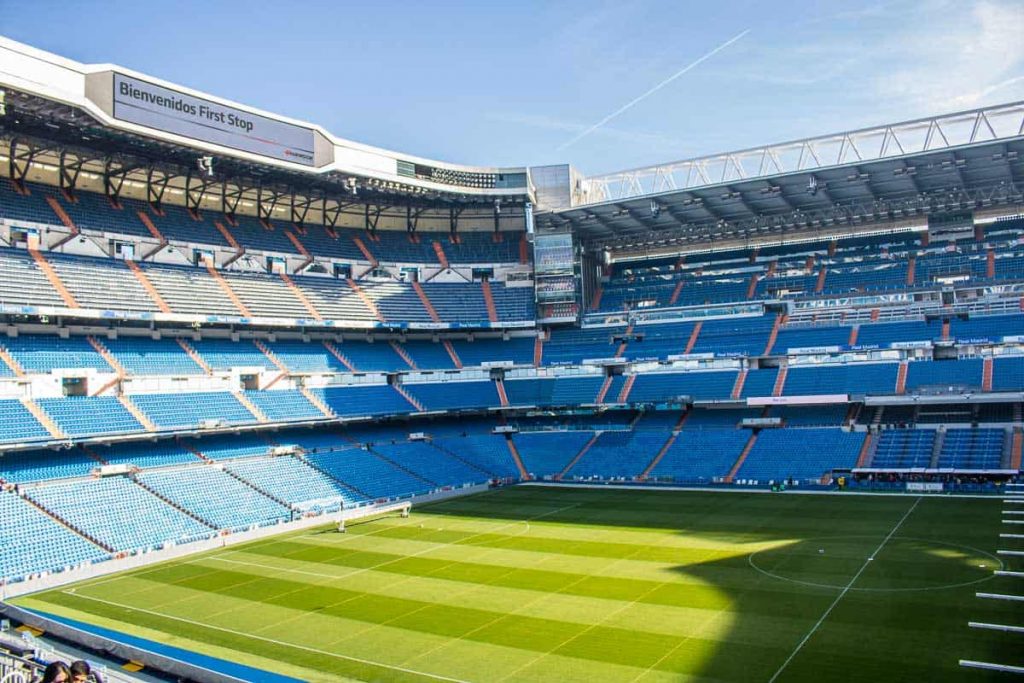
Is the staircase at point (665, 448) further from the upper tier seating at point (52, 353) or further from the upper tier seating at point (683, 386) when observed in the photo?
the upper tier seating at point (52, 353)

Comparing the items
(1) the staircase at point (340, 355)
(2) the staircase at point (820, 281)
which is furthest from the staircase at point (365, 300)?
(2) the staircase at point (820, 281)

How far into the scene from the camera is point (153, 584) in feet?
100

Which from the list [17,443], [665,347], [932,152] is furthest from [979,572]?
[17,443]

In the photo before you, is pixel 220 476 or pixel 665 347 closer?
pixel 220 476

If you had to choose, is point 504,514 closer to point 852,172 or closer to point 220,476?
point 220,476

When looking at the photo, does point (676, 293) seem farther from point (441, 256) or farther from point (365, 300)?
point (365, 300)


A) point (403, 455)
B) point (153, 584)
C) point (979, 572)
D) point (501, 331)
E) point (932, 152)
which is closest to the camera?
point (979, 572)

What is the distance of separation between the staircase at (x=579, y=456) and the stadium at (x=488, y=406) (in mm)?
176

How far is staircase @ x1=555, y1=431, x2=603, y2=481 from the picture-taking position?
183 ft

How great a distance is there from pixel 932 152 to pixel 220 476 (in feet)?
152

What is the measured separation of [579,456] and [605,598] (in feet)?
102

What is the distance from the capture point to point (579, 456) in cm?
5709

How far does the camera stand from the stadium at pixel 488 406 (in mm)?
23438

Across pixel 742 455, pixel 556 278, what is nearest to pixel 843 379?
pixel 742 455
